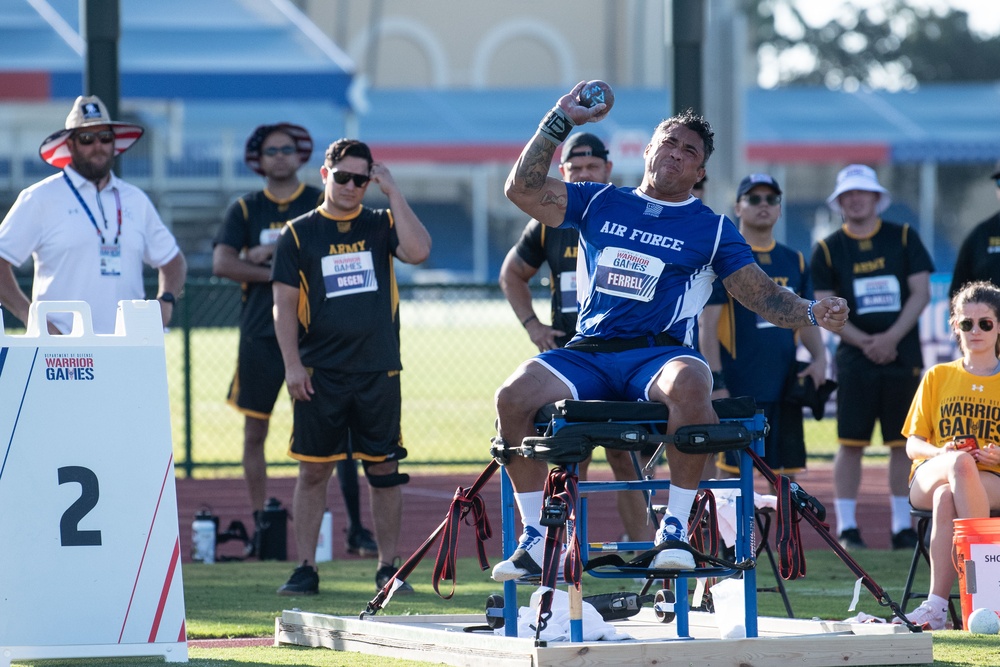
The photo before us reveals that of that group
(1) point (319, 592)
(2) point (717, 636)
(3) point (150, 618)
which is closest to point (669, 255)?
(2) point (717, 636)

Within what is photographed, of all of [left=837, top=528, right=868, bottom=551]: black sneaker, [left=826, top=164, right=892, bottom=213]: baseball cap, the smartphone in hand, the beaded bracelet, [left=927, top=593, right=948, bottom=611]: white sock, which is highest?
[left=826, top=164, right=892, bottom=213]: baseball cap

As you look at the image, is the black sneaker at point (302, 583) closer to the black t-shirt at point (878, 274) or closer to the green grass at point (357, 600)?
the green grass at point (357, 600)

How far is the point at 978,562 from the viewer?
630cm

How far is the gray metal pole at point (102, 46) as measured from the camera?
9.49 m

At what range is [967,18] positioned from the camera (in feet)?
245

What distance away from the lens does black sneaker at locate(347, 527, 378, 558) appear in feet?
30.3

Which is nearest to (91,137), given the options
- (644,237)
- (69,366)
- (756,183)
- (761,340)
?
(69,366)

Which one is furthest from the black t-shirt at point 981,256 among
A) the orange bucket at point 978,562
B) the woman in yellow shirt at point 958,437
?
the orange bucket at point 978,562

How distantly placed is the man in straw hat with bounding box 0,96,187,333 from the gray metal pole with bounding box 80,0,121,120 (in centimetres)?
176

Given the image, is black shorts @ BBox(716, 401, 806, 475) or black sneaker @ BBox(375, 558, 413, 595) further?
black shorts @ BBox(716, 401, 806, 475)

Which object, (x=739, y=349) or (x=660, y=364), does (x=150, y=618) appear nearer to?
(x=660, y=364)

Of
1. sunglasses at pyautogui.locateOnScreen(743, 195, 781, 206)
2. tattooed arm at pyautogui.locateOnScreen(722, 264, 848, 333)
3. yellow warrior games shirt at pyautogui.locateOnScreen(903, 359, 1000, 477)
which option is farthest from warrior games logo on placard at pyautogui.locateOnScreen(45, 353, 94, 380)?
sunglasses at pyautogui.locateOnScreen(743, 195, 781, 206)

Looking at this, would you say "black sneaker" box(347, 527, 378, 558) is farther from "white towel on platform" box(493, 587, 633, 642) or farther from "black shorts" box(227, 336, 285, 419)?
"white towel on platform" box(493, 587, 633, 642)

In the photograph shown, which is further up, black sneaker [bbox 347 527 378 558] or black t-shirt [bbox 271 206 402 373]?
black t-shirt [bbox 271 206 402 373]
